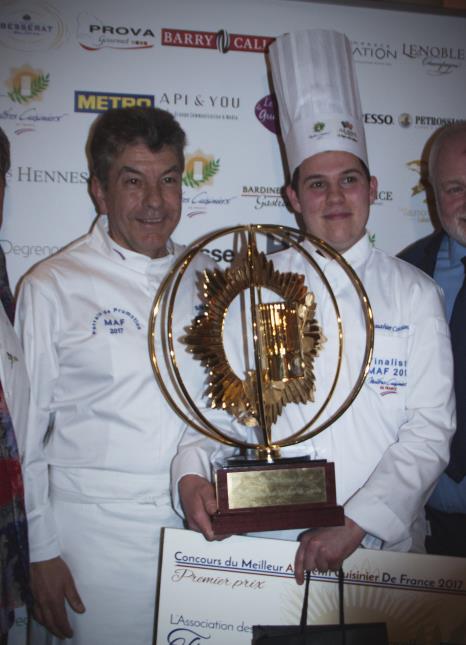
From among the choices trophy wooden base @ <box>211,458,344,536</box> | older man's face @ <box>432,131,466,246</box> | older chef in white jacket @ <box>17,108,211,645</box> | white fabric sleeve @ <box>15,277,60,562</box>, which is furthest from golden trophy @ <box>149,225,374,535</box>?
older man's face @ <box>432,131,466,246</box>

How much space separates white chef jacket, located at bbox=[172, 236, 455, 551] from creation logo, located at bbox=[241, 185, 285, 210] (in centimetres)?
48

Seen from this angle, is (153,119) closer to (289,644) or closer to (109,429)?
(109,429)

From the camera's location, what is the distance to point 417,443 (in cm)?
122

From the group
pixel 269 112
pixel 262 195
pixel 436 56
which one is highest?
pixel 436 56

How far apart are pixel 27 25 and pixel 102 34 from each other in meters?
0.22

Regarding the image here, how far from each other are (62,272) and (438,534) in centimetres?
114

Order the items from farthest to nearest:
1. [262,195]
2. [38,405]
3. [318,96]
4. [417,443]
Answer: [262,195], [318,96], [38,405], [417,443]

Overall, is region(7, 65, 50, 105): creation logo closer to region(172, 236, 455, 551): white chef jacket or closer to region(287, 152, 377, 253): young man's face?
region(287, 152, 377, 253): young man's face

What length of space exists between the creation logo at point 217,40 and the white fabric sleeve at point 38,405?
0.91 m

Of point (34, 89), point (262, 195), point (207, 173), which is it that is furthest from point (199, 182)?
point (34, 89)

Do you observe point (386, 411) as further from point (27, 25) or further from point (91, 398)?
point (27, 25)

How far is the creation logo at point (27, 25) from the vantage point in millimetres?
1711

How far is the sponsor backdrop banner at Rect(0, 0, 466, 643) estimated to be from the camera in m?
1.72

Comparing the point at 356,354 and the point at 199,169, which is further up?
the point at 199,169
